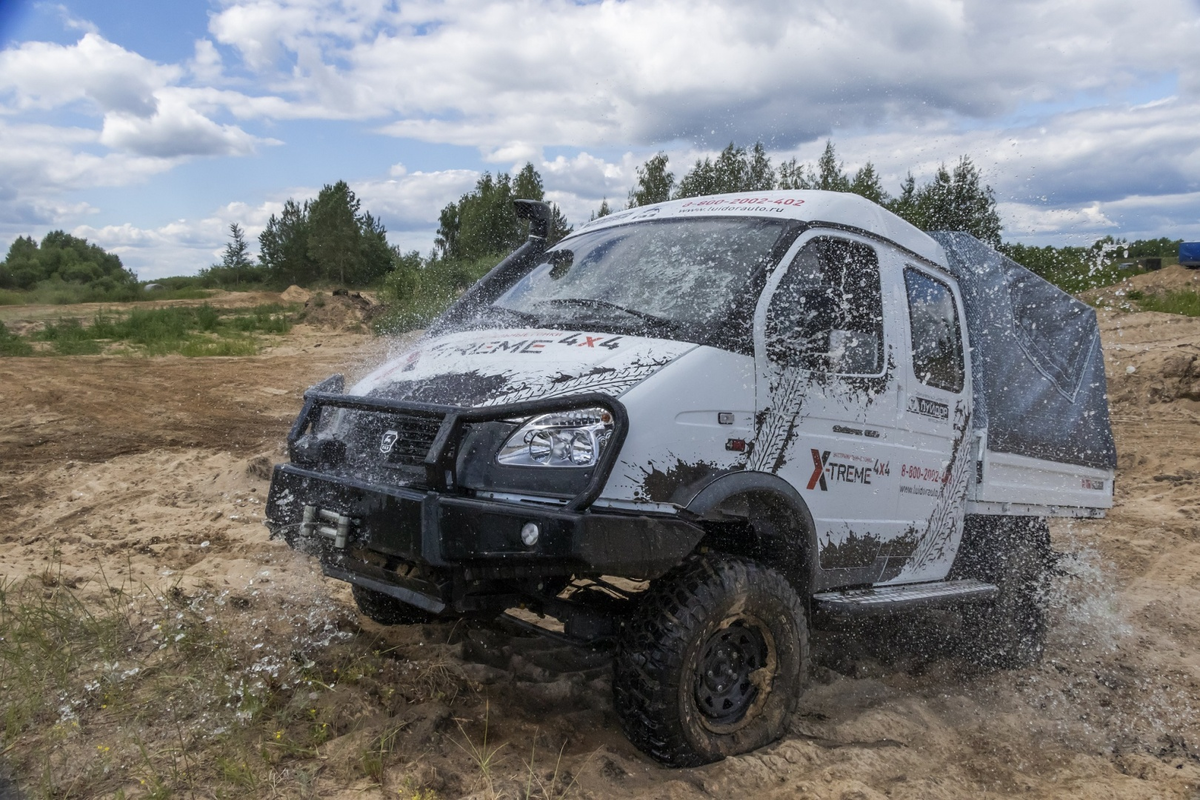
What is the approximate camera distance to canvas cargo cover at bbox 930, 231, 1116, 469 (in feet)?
16.3

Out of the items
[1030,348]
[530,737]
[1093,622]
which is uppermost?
[1030,348]

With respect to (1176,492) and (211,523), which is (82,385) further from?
(1176,492)

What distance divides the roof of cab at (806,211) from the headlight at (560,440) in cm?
152

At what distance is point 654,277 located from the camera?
402cm

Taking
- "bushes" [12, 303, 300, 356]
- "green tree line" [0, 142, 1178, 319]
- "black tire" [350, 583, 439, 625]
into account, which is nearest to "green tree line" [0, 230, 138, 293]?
"green tree line" [0, 142, 1178, 319]

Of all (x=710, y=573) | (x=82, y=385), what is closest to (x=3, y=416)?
(x=82, y=385)

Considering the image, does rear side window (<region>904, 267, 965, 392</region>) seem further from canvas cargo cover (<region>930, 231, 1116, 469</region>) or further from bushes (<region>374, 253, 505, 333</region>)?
bushes (<region>374, 253, 505, 333</region>)

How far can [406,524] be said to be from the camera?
10.4ft

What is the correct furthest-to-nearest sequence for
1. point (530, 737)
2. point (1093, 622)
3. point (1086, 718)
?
1. point (1093, 622)
2. point (1086, 718)
3. point (530, 737)

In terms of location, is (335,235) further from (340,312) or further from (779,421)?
(779,421)

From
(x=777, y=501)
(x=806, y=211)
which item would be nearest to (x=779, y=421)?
(x=777, y=501)

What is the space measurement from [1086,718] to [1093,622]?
1865 millimetres

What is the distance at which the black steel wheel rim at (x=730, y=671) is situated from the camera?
3.43 metres

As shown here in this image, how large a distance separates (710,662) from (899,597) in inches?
48.2
